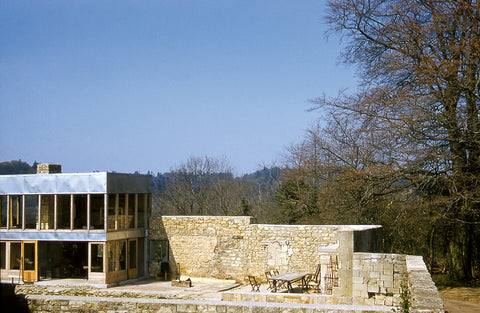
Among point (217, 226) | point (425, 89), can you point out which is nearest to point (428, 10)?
point (425, 89)

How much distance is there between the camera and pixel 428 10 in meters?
18.1

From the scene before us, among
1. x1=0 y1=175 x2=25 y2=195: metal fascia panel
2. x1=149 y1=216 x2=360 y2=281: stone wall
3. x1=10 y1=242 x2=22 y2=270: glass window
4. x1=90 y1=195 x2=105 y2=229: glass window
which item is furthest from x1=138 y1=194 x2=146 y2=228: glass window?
x1=10 y1=242 x2=22 y2=270: glass window

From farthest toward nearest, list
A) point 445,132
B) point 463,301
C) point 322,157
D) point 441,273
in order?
point 322,157, point 441,273, point 445,132, point 463,301

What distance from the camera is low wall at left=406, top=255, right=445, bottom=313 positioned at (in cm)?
660

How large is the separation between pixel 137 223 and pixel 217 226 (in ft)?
11.4

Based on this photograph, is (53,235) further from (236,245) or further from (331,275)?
(331,275)

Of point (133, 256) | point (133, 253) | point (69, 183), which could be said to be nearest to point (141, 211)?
point (133, 253)

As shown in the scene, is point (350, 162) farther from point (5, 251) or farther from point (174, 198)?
point (174, 198)

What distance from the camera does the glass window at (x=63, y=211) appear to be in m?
20.8

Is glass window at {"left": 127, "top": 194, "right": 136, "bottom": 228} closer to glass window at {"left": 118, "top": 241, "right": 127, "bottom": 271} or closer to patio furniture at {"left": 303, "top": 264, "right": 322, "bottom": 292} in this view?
glass window at {"left": 118, "top": 241, "right": 127, "bottom": 271}

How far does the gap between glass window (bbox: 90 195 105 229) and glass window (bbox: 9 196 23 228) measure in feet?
9.78

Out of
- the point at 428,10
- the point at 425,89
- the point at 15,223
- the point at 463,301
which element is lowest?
the point at 463,301

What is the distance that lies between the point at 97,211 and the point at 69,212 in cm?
134

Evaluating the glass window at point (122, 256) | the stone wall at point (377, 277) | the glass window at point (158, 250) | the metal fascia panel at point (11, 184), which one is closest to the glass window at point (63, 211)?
the metal fascia panel at point (11, 184)
